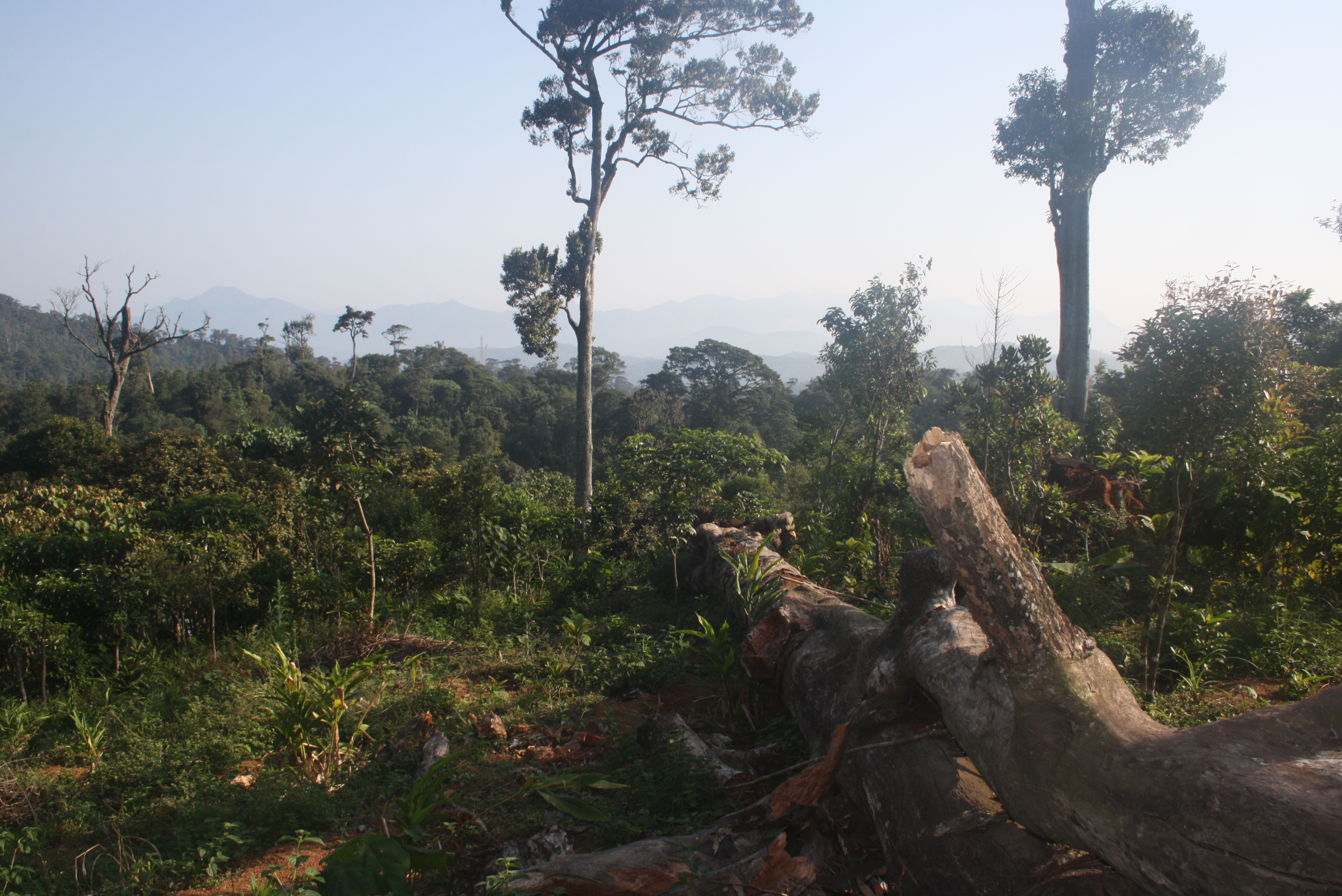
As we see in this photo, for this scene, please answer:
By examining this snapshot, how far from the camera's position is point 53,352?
6391 centimetres

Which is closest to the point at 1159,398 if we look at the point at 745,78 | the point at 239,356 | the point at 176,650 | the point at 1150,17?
the point at 176,650

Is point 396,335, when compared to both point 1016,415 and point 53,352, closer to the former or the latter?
point 53,352

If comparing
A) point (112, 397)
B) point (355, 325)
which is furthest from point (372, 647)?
point (355, 325)

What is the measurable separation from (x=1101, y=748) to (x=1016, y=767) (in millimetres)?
300

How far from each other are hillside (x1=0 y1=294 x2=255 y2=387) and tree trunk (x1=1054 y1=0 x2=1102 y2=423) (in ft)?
183

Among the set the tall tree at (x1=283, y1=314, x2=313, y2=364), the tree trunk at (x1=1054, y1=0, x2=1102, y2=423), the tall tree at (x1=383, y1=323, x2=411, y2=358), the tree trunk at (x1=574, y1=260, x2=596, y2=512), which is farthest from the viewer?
the tall tree at (x1=383, y1=323, x2=411, y2=358)

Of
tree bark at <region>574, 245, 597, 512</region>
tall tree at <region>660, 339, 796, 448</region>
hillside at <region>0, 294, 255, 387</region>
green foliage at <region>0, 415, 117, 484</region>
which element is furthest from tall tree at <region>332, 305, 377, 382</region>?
tree bark at <region>574, 245, 597, 512</region>

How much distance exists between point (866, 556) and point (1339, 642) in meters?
3.69

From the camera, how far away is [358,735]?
13.9ft

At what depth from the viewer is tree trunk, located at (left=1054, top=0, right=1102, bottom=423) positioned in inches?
559

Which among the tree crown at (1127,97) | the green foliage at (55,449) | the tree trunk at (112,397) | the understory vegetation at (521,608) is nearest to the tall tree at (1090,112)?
the tree crown at (1127,97)

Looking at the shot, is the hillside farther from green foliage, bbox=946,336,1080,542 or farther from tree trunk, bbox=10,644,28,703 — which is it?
green foliage, bbox=946,336,1080,542

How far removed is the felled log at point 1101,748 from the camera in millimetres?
1648

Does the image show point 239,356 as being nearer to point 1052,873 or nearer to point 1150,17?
point 1150,17
